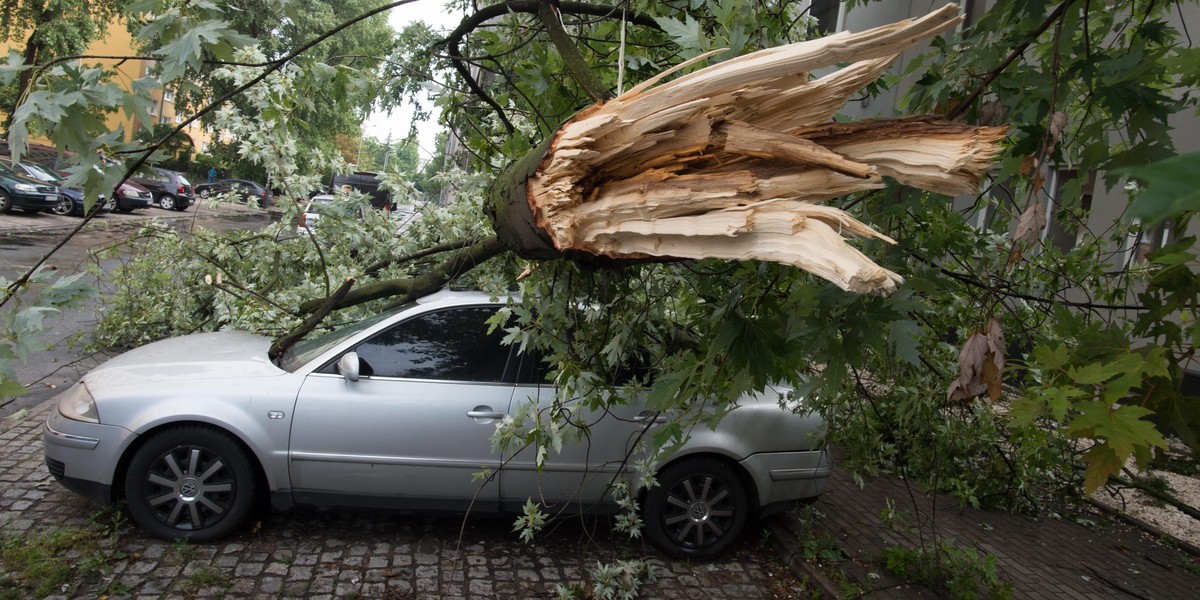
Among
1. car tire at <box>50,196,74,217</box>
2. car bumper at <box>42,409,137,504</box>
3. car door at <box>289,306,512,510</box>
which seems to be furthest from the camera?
car tire at <box>50,196,74,217</box>

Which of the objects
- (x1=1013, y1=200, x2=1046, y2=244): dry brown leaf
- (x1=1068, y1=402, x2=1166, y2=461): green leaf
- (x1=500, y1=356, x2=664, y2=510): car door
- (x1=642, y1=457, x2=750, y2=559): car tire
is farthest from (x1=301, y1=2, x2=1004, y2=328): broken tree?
(x1=642, y1=457, x2=750, y2=559): car tire

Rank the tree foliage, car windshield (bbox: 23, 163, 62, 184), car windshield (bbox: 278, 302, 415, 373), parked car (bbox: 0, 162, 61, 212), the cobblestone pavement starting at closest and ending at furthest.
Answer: the cobblestone pavement
car windshield (bbox: 278, 302, 415, 373)
parked car (bbox: 0, 162, 61, 212)
car windshield (bbox: 23, 163, 62, 184)
the tree foliage

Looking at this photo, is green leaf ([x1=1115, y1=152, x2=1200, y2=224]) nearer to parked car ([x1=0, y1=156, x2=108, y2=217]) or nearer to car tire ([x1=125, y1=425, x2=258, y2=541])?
car tire ([x1=125, y1=425, x2=258, y2=541])

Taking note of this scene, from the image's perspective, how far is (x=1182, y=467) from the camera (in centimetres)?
468

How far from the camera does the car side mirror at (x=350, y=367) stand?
4.85m

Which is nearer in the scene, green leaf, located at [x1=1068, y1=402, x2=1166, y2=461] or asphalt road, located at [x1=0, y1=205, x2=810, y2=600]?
green leaf, located at [x1=1068, y1=402, x2=1166, y2=461]

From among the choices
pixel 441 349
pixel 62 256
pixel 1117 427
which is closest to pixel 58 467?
pixel 441 349

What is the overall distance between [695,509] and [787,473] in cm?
65

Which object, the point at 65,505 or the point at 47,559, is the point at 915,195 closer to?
the point at 47,559

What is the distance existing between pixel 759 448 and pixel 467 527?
1.98 metres

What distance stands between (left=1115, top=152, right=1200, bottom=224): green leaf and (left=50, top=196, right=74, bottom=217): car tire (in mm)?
27520

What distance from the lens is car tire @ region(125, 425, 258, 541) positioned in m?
4.70

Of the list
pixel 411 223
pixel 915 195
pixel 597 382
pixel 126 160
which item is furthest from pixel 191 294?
pixel 915 195

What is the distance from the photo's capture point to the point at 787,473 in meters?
5.26
